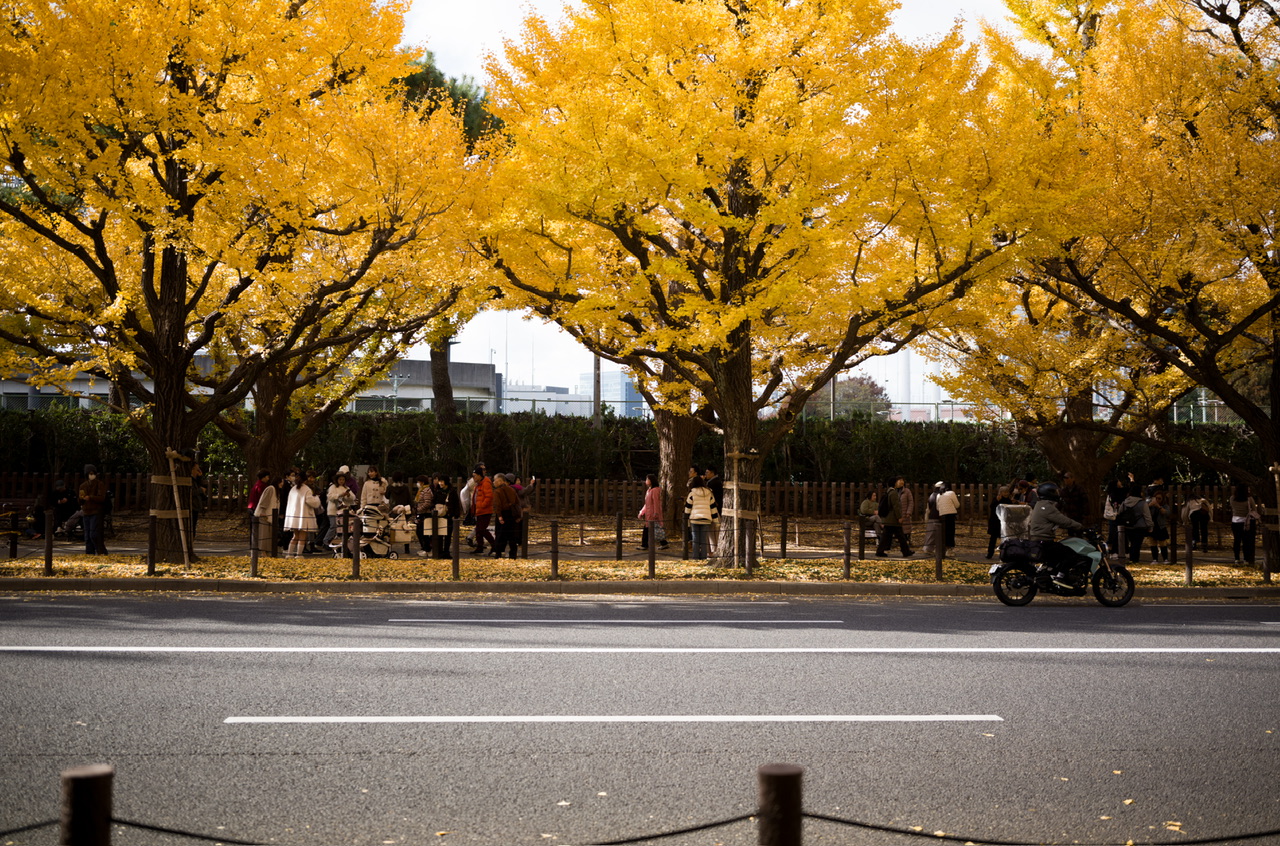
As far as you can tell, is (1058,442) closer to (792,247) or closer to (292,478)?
(792,247)

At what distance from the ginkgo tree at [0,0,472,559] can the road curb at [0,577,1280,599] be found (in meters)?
2.25

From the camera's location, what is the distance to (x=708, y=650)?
336 inches

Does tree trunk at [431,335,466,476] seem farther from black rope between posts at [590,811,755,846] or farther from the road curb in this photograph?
black rope between posts at [590,811,755,846]

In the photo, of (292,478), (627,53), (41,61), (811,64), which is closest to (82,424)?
(292,478)

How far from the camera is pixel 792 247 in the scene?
14.3 m

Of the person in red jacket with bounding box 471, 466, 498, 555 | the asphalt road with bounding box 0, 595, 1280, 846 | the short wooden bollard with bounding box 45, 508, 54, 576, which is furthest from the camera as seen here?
the person in red jacket with bounding box 471, 466, 498, 555

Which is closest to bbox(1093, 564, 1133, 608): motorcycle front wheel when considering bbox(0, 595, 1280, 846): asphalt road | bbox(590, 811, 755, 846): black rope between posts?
bbox(0, 595, 1280, 846): asphalt road

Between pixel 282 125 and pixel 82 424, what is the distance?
16629mm

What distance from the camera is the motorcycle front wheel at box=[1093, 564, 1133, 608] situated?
12320mm

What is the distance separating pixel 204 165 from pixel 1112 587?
14.0 meters

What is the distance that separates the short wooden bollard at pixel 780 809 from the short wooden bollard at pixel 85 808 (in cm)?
160

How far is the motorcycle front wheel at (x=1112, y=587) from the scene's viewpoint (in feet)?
40.4

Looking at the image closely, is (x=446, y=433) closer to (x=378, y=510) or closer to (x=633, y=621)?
(x=378, y=510)

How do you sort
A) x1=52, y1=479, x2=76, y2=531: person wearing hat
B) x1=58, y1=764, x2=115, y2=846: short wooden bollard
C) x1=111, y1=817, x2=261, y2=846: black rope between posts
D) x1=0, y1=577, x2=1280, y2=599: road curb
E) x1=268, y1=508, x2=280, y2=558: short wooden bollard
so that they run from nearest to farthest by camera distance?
x1=58, y1=764, x2=115, y2=846: short wooden bollard < x1=111, y1=817, x2=261, y2=846: black rope between posts < x1=0, y1=577, x2=1280, y2=599: road curb < x1=268, y1=508, x2=280, y2=558: short wooden bollard < x1=52, y1=479, x2=76, y2=531: person wearing hat
